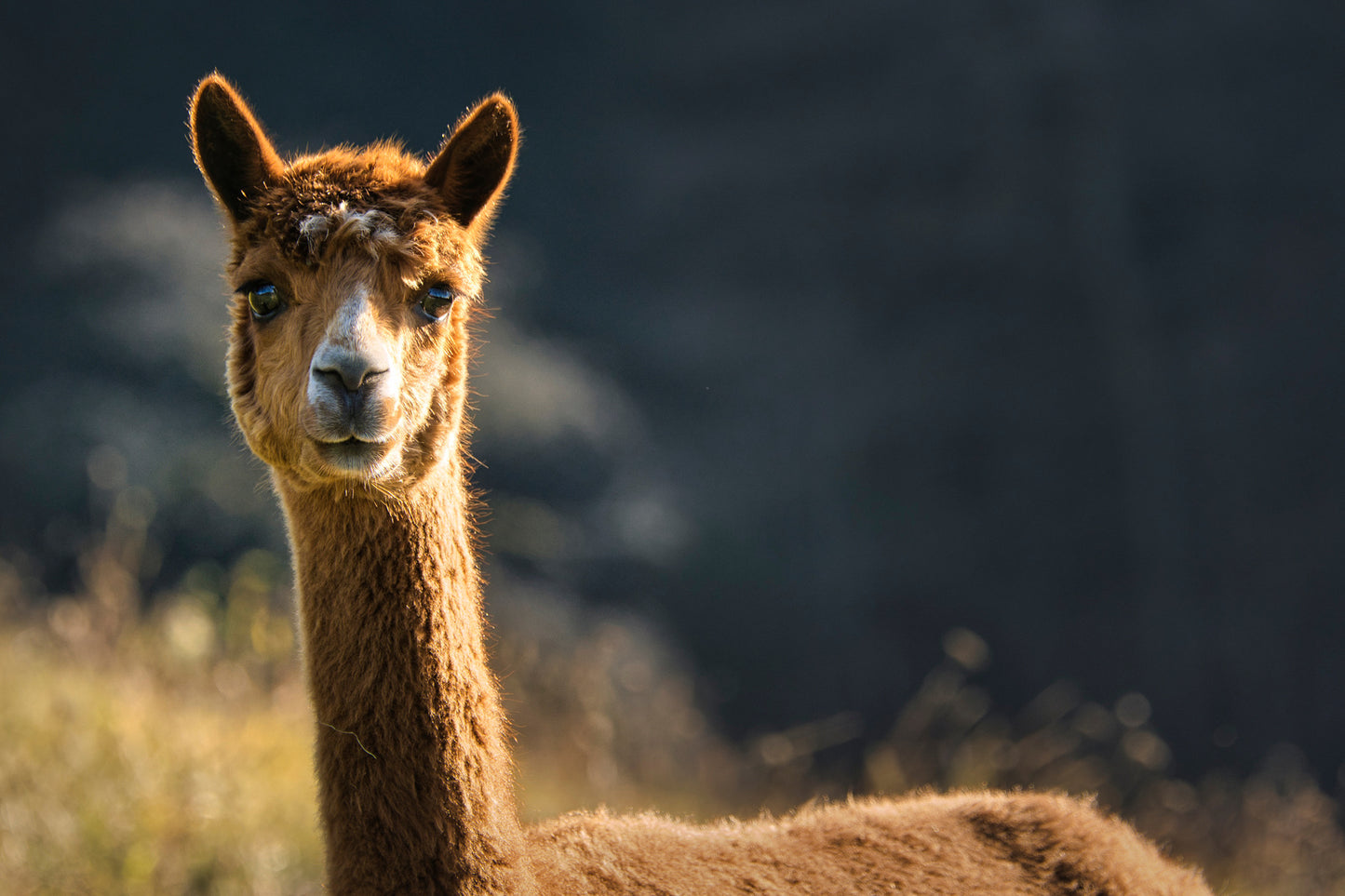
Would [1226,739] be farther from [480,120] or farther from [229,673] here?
[229,673]

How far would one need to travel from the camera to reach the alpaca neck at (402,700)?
1877 mm

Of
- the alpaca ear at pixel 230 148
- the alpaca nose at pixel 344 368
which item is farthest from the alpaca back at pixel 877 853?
the alpaca ear at pixel 230 148

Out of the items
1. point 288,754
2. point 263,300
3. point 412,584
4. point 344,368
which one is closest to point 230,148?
point 263,300

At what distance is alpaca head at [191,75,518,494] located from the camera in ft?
6.67

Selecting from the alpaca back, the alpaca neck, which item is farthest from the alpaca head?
the alpaca back

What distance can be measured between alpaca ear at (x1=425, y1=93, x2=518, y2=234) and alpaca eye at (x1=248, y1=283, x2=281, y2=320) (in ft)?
1.70

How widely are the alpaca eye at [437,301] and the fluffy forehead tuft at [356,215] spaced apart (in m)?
0.07

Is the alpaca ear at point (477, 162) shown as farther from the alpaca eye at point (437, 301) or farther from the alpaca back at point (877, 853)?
the alpaca back at point (877, 853)

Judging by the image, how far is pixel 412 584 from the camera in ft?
6.87

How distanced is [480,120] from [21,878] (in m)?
3.15

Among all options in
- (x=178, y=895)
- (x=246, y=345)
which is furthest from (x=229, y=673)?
(x=246, y=345)

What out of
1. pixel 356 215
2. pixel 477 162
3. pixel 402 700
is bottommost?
pixel 402 700

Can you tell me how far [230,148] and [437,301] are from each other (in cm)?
69

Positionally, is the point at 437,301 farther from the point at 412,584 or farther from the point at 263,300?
the point at 412,584
